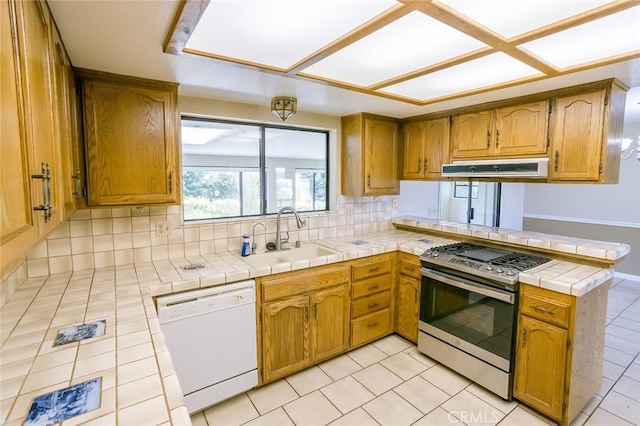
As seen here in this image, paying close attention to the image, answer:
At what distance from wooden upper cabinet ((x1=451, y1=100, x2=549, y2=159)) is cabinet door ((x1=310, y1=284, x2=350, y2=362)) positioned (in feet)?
5.52

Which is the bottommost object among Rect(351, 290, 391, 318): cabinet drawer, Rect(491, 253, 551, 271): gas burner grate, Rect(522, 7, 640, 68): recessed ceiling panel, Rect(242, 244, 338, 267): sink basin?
Rect(351, 290, 391, 318): cabinet drawer

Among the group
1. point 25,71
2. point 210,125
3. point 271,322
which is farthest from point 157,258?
point 25,71

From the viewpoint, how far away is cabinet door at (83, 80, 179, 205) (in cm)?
193

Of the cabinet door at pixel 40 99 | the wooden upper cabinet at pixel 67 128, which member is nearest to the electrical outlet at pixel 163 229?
the wooden upper cabinet at pixel 67 128

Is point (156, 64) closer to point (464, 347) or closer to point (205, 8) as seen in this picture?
point (205, 8)

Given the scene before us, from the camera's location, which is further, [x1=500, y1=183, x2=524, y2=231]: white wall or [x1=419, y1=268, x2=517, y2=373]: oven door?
[x1=500, y1=183, x2=524, y2=231]: white wall

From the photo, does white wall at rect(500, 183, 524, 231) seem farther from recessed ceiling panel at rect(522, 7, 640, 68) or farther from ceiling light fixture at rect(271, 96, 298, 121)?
ceiling light fixture at rect(271, 96, 298, 121)

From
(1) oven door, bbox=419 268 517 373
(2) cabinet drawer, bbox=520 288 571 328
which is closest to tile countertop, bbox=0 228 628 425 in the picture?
(2) cabinet drawer, bbox=520 288 571 328

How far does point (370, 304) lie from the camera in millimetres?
2910

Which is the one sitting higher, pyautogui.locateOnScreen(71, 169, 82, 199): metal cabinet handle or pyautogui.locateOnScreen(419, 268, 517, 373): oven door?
pyautogui.locateOnScreen(71, 169, 82, 199): metal cabinet handle

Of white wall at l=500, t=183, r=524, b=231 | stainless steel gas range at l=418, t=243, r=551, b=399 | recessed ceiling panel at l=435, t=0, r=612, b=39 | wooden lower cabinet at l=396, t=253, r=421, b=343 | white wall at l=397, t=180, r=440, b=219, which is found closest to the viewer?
recessed ceiling panel at l=435, t=0, r=612, b=39

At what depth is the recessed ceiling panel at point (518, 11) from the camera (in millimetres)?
1206

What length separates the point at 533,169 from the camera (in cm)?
235

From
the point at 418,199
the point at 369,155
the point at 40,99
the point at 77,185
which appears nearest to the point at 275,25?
the point at 40,99
